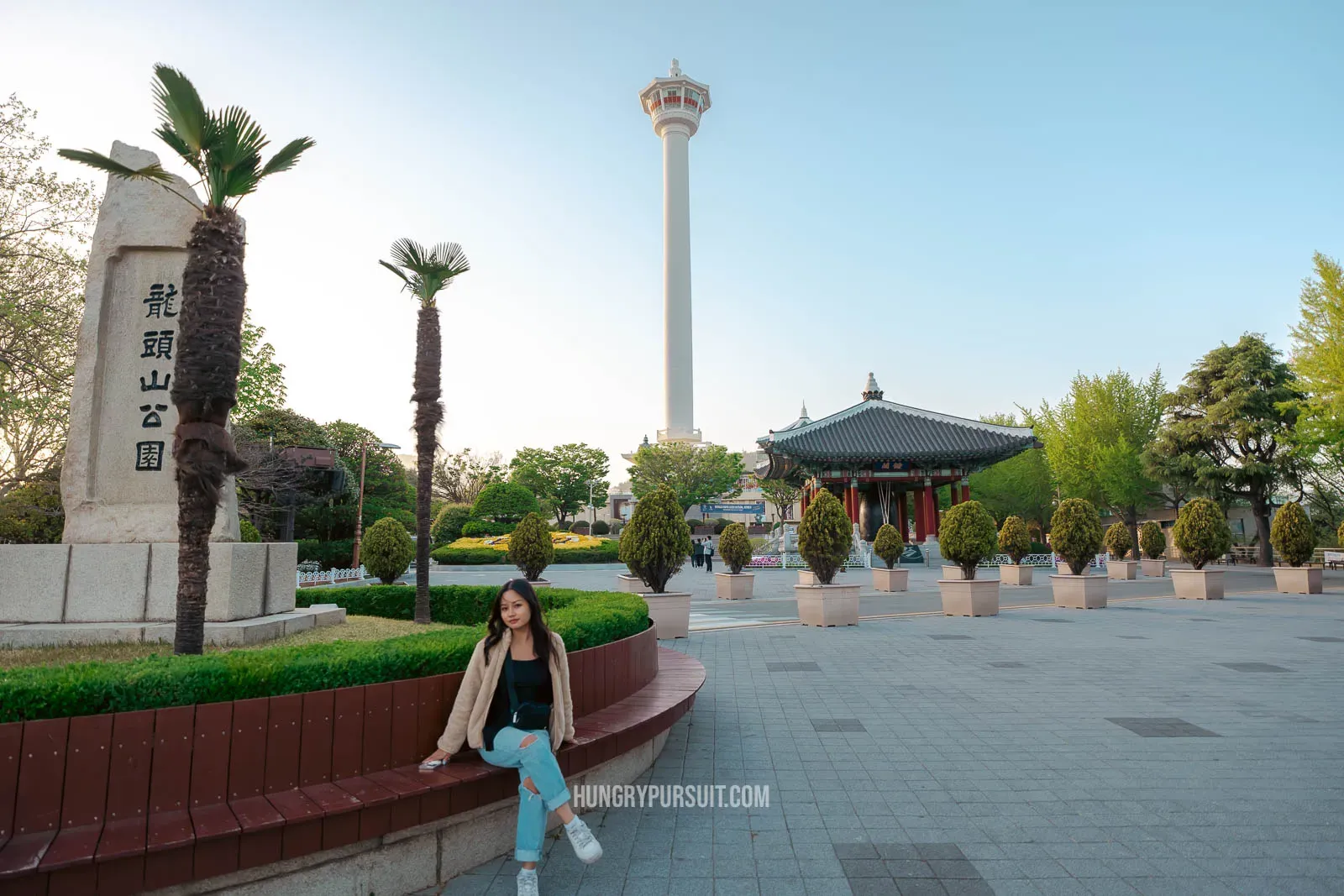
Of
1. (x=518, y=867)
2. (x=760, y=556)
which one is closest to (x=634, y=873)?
(x=518, y=867)

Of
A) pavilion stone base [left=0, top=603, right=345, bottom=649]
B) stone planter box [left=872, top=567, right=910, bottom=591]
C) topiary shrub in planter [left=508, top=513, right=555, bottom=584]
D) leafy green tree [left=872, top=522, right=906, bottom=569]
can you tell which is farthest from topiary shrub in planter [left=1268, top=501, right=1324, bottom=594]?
pavilion stone base [left=0, top=603, right=345, bottom=649]

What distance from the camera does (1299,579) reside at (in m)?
19.9

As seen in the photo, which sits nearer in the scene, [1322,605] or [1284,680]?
[1284,680]

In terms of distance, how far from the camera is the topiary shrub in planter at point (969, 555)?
50.5 ft

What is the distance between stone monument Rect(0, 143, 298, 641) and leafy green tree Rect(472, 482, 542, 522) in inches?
1728

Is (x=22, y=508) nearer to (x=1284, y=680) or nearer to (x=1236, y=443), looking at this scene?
(x=1284, y=680)

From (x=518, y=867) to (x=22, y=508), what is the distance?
14111 millimetres

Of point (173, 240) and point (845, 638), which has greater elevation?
point (173, 240)

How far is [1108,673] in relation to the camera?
346 inches

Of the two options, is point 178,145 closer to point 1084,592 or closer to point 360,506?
point 1084,592

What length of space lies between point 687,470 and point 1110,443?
28086 millimetres

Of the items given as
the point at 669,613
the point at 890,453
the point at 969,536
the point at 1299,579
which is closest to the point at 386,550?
the point at 669,613

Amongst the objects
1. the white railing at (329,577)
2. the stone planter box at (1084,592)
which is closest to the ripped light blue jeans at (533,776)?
the stone planter box at (1084,592)

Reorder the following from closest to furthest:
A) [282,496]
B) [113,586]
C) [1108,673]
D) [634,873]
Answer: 1. [634,873]
2. [113,586]
3. [1108,673]
4. [282,496]
